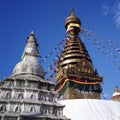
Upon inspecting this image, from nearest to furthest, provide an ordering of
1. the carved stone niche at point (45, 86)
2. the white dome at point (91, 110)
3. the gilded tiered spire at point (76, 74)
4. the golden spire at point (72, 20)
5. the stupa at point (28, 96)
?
the stupa at point (28, 96)
the carved stone niche at point (45, 86)
the white dome at point (91, 110)
the gilded tiered spire at point (76, 74)
the golden spire at point (72, 20)

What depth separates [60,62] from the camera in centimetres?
4325

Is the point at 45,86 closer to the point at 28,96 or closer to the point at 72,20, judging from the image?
the point at 28,96

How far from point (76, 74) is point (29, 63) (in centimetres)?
1328

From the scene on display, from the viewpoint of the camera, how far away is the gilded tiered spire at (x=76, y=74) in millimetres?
38719

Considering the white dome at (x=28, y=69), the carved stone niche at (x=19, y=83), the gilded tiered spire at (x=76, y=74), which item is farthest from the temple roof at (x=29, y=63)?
the gilded tiered spire at (x=76, y=74)

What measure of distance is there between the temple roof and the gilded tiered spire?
1045cm

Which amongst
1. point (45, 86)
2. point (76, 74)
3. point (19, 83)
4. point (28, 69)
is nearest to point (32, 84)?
point (19, 83)

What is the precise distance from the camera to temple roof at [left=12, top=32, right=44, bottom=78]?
90.1 ft

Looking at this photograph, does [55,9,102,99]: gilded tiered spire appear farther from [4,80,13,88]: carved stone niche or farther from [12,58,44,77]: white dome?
[4,80,13,88]: carved stone niche

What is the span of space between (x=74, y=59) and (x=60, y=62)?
106 inches

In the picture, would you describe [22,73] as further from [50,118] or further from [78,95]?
[78,95]

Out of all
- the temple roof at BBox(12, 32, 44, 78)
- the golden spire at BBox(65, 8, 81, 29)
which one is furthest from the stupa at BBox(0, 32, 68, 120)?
the golden spire at BBox(65, 8, 81, 29)

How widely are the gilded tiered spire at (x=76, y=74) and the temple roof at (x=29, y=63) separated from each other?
1045 centimetres

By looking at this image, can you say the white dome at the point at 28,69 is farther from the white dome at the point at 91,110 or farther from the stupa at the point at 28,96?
the white dome at the point at 91,110
